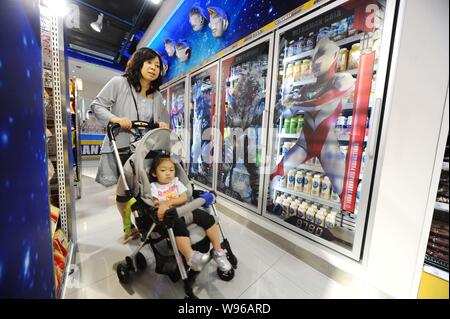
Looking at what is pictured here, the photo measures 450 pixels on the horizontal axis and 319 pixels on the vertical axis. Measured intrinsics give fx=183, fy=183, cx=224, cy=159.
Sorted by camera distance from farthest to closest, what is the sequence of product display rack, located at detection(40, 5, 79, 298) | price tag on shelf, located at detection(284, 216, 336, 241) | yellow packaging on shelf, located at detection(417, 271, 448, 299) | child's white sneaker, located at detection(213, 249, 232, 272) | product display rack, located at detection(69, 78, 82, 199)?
product display rack, located at detection(69, 78, 82, 199)
price tag on shelf, located at detection(284, 216, 336, 241)
child's white sneaker, located at detection(213, 249, 232, 272)
product display rack, located at detection(40, 5, 79, 298)
yellow packaging on shelf, located at detection(417, 271, 448, 299)

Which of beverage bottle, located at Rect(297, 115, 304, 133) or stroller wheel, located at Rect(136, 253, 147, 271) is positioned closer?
stroller wheel, located at Rect(136, 253, 147, 271)

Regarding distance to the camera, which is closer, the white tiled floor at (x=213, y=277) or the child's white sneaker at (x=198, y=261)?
the child's white sneaker at (x=198, y=261)

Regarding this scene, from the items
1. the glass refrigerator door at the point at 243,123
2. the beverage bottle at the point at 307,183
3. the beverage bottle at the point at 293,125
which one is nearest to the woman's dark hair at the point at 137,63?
the glass refrigerator door at the point at 243,123

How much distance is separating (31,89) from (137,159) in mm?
744

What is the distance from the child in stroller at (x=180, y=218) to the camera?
1134 mm

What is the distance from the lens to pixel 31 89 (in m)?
0.60

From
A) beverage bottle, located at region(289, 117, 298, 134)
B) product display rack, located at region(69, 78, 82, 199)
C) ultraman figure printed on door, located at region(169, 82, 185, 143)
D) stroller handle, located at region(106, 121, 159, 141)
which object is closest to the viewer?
stroller handle, located at region(106, 121, 159, 141)

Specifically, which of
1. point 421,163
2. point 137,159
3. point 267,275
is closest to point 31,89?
point 137,159

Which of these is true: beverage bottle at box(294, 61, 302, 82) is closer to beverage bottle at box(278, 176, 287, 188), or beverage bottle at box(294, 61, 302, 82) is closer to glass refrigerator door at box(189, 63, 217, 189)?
beverage bottle at box(278, 176, 287, 188)

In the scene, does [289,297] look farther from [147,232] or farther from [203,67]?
[203,67]

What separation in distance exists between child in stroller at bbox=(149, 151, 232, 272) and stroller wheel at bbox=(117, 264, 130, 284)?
450 millimetres

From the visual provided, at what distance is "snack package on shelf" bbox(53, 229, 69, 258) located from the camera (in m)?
1.18

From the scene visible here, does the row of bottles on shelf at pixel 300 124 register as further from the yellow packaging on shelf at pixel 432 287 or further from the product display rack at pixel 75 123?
the product display rack at pixel 75 123

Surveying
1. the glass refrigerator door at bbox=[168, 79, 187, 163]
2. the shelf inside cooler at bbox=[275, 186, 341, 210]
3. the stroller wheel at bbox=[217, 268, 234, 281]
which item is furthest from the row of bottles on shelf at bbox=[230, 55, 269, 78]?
the stroller wheel at bbox=[217, 268, 234, 281]
